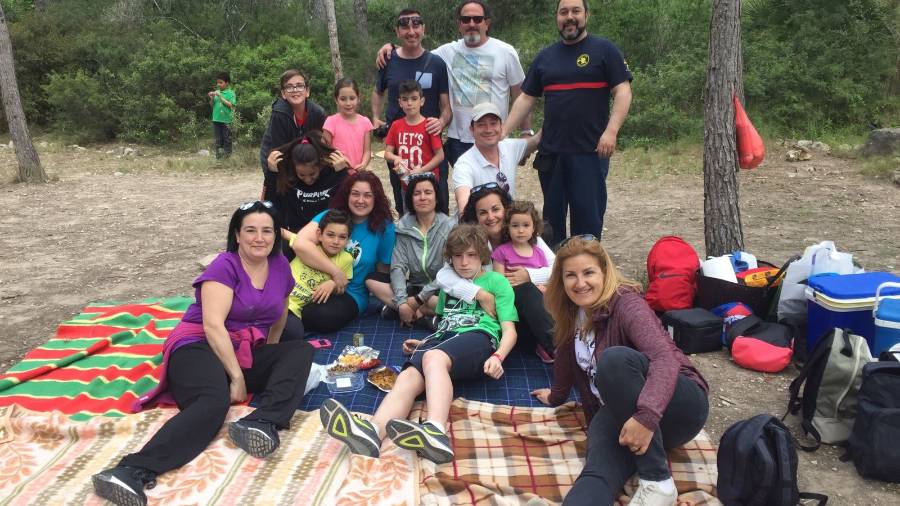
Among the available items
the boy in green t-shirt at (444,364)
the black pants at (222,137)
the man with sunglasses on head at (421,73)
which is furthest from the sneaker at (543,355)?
the black pants at (222,137)

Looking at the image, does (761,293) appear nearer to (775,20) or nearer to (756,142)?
(756,142)

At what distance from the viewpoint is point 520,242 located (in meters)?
4.28

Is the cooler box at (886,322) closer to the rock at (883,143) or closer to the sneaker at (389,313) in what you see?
the sneaker at (389,313)

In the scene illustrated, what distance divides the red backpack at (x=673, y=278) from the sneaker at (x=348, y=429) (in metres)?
2.37

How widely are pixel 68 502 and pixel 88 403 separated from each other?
3.04ft

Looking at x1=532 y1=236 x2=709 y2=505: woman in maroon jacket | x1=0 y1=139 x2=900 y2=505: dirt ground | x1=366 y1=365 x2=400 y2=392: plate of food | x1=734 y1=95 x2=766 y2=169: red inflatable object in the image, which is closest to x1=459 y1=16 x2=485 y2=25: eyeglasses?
x1=734 y1=95 x2=766 y2=169: red inflatable object

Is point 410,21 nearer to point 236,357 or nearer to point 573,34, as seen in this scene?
point 573,34

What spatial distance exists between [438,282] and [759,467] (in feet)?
6.55

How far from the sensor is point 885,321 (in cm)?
351

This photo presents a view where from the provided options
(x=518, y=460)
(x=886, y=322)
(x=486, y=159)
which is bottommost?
(x=518, y=460)

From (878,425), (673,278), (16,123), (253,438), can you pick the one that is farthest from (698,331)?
(16,123)

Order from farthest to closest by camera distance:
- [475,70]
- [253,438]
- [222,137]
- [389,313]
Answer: [222,137] → [475,70] → [389,313] → [253,438]

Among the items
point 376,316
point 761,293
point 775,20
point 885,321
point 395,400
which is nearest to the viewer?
point 395,400

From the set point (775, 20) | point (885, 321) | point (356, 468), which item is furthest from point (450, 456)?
point (775, 20)
